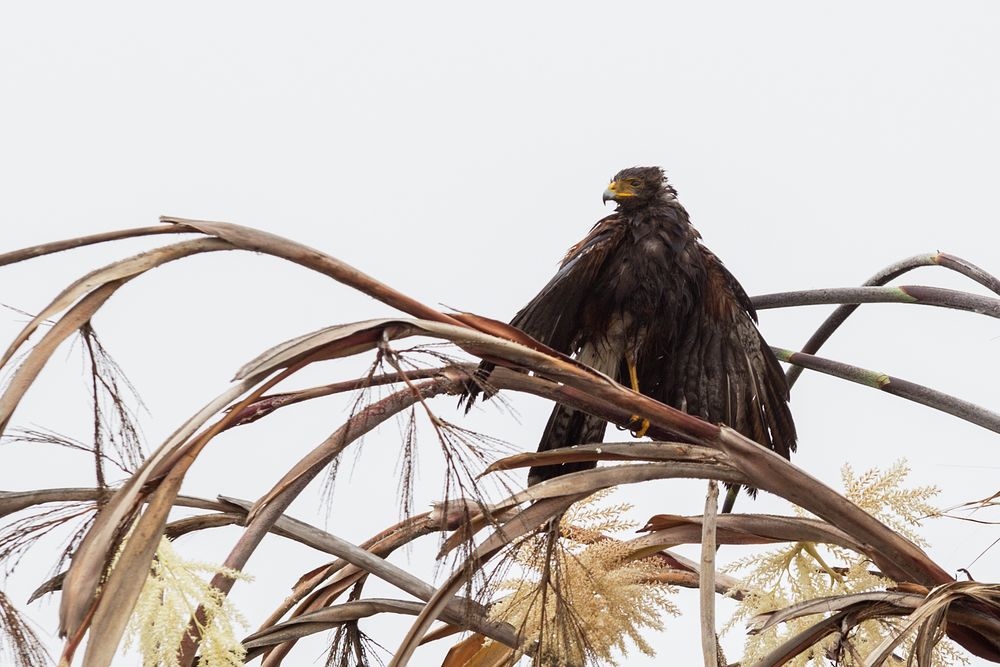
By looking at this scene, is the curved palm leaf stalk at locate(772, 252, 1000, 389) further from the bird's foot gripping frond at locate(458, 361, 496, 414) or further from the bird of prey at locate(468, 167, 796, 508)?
the bird's foot gripping frond at locate(458, 361, 496, 414)

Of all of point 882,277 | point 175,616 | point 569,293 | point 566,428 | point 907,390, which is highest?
point 882,277

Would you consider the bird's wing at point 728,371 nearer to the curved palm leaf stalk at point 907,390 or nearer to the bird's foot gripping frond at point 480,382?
the curved palm leaf stalk at point 907,390

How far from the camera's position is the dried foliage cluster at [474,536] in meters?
1.04

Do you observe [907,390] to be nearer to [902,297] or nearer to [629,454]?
[902,297]

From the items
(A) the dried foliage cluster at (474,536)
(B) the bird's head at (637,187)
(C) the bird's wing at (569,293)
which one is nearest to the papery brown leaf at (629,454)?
(A) the dried foliage cluster at (474,536)

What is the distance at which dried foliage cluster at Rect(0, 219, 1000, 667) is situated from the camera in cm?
104

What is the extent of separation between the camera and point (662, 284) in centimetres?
257

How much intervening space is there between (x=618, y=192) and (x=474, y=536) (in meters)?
1.59

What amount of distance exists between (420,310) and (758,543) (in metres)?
0.79

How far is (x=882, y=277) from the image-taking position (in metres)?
2.40

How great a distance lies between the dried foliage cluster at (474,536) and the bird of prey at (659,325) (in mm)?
337

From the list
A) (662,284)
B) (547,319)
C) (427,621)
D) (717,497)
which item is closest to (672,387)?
(662,284)

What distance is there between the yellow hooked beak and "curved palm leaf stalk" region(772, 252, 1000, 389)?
0.66m

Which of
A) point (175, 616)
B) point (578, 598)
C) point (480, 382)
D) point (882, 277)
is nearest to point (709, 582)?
→ point (578, 598)
